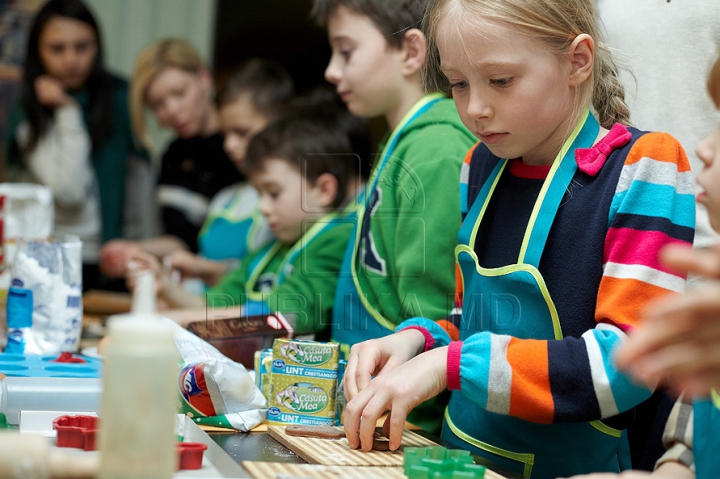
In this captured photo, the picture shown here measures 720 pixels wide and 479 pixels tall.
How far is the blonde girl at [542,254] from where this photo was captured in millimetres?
799

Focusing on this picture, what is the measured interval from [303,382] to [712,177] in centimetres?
52

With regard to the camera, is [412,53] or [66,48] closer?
[412,53]

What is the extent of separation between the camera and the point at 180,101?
2.66m

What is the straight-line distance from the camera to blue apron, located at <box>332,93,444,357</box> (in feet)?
4.21

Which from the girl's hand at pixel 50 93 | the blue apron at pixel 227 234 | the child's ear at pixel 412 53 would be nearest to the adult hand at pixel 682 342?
the child's ear at pixel 412 53

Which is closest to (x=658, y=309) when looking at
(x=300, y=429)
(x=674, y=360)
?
(x=674, y=360)

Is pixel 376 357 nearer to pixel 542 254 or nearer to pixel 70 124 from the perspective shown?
pixel 542 254

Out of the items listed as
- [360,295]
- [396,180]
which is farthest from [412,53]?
[360,295]

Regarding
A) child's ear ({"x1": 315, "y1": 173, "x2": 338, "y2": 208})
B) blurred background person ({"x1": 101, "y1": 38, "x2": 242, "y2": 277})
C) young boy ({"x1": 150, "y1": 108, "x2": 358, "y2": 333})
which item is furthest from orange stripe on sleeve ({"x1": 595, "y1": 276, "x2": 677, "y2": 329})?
blurred background person ({"x1": 101, "y1": 38, "x2": 242, "y2": 277})

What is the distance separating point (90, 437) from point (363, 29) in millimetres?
904

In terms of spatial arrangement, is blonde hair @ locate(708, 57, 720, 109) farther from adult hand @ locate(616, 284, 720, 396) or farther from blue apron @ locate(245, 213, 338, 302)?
blue apron @ locate(245, 213, 338, 302)

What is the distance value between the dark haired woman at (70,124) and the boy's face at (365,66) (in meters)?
1.42

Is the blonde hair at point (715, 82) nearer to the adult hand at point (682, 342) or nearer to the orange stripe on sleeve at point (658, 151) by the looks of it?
the orange stripe on sleeve at point (658, 151)

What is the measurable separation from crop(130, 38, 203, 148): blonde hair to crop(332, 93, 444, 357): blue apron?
1.57m
